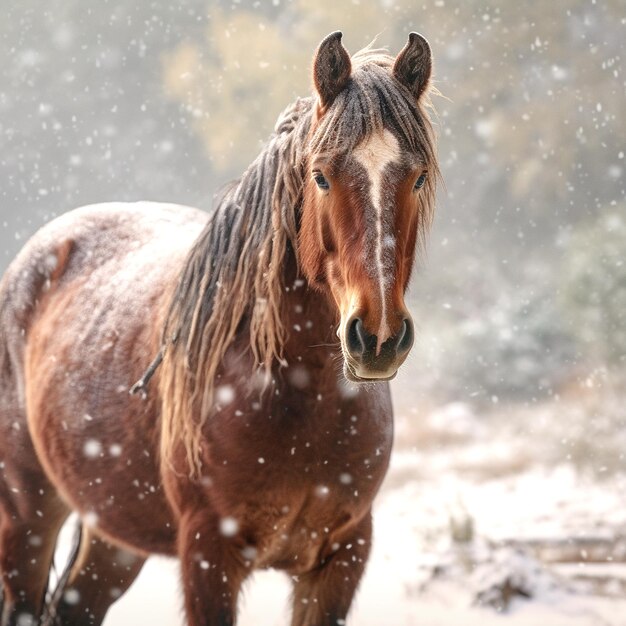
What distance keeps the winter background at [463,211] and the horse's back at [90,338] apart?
218 cm

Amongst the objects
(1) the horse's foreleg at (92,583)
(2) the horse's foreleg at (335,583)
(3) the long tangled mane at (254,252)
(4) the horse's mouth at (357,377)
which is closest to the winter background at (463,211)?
(1) the horse's foreleg at (92,583)

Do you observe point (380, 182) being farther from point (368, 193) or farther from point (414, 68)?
point (414, 68)

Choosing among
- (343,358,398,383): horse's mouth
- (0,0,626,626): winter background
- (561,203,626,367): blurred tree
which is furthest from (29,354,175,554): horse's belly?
(561,203,626,367): blurred tree

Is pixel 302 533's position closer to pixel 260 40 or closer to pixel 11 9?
pixel 260 40

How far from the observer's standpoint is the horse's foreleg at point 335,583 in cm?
243

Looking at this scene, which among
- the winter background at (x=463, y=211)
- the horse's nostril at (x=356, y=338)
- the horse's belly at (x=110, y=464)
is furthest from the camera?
the winter background at (x=463, y=211)

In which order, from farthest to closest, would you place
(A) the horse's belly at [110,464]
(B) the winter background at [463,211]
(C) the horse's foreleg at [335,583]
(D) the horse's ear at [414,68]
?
(B) the winter background at [463,211]
(A) the horse's belly at [110,464]
(C) the horse's foreleg at [335,583]
(D) the horse's ear at [414,68]

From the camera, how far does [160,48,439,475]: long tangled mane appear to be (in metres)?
2.10

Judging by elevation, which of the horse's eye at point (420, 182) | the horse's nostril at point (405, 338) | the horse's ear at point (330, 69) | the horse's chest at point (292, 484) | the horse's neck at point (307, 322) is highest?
the horse's ear at point (330, 69)

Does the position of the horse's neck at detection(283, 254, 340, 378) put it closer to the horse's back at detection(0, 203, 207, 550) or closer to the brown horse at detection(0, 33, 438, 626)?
the brown horse at detection(0, 33, 438, 626)

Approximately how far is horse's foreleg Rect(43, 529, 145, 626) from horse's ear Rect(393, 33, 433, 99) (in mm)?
1931

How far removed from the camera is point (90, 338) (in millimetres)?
→ 2963

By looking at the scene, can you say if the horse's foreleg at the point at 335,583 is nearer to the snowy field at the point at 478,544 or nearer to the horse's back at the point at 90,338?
the snowy field at the point at 478,544

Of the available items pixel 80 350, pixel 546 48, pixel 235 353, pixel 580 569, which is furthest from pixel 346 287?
pixel 546 48
